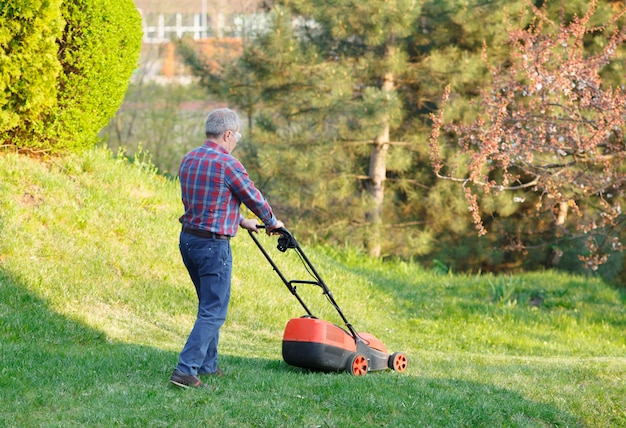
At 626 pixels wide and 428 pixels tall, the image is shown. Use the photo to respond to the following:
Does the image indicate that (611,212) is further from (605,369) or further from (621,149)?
(605,369)

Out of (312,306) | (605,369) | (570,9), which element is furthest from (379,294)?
(570,9)

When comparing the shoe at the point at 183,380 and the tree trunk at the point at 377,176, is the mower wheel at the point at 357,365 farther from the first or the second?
the tree trunk at the point at 377,176

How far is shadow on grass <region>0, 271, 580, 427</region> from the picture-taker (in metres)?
5.23

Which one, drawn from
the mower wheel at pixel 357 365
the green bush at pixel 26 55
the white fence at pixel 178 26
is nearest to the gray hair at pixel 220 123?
the mower wheel at pixel 357 365

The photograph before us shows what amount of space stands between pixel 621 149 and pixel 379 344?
4680 mm

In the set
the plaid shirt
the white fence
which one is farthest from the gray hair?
the white fence

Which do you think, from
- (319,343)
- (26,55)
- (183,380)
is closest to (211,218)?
(183,380)

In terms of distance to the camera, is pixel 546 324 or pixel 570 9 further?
pixel 570 9

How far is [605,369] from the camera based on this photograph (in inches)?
290

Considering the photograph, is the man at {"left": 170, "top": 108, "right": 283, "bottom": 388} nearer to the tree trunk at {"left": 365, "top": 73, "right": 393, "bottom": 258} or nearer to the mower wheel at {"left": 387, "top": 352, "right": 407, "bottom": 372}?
the mower wheel at {"left": 387, "top": 352, "right": 407, "bottom": 372}

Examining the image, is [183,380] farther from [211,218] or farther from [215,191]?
[215,191]

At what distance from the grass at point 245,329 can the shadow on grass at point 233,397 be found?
1 centimetres

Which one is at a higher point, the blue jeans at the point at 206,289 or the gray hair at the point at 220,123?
the gray hair at the point at 220,123

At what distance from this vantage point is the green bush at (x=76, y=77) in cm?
936
